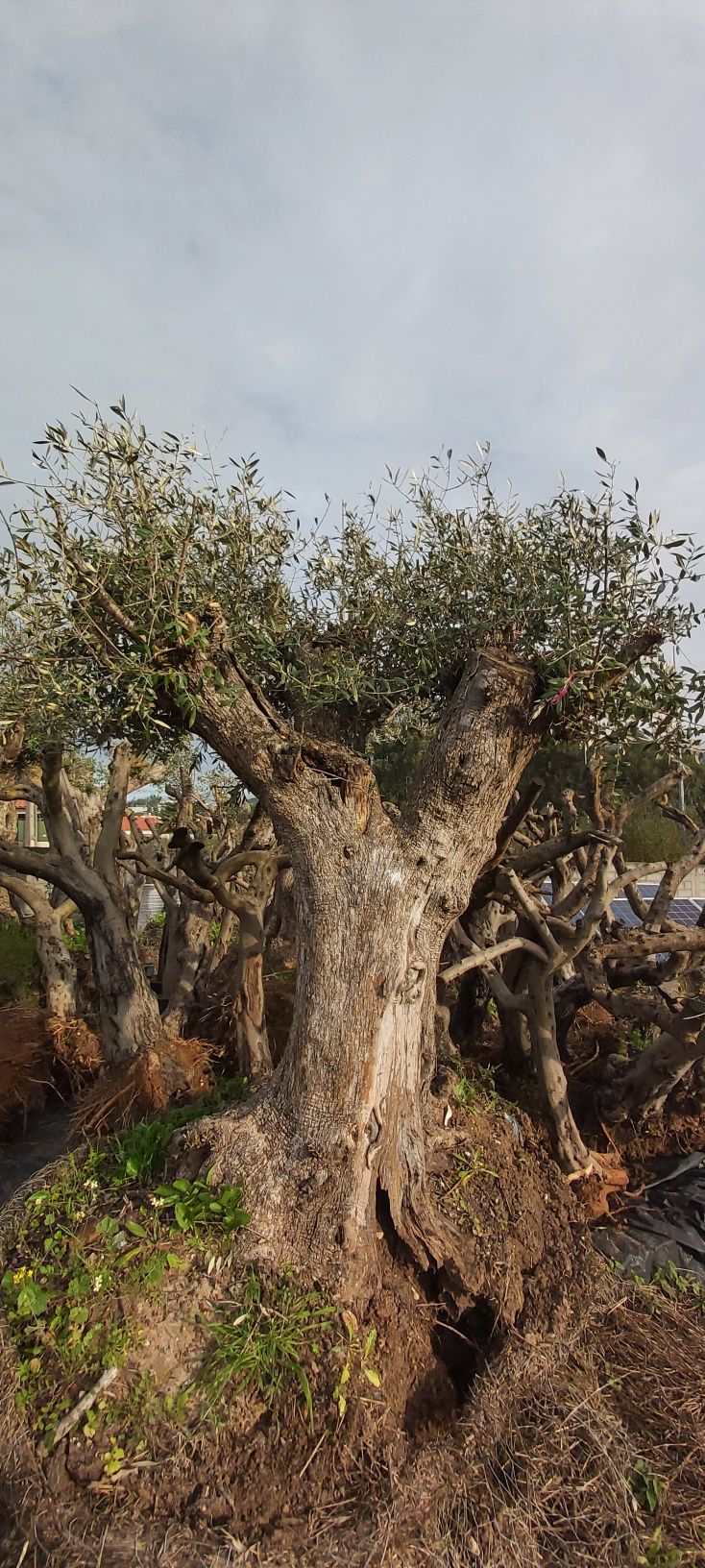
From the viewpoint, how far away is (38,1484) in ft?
11.5

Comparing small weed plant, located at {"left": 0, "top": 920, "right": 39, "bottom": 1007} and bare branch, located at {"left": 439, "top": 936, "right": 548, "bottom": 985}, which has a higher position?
bare branch, located at {"left": 439, "top": 936, "right": 548, "bottom": 985}

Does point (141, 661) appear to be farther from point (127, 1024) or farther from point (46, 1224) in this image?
point (127, 1024)

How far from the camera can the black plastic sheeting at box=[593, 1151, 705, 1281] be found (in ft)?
18.9

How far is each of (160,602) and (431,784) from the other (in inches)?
84.8

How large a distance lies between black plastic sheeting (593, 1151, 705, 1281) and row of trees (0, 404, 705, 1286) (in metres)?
1.78

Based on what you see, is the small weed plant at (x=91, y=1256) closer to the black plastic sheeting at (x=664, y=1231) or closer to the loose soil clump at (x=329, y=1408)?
the loose soil clump at (x=329, y=1408)

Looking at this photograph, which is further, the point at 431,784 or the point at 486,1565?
the point at 431,784

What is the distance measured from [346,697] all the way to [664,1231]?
4792mm

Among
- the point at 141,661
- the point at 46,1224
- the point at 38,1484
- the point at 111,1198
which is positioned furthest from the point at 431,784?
the point at 38,1484

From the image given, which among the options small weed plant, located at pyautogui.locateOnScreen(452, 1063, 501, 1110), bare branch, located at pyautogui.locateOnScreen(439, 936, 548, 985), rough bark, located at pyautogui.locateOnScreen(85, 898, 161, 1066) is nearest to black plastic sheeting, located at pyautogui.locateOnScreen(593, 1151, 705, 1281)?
small weed plant, located at pyautogui.locateOnScreen(452, 1063, 501, 1110)

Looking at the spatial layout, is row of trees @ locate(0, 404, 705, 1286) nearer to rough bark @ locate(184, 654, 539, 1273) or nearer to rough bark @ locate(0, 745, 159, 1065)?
rough bark @ locate(184, 654, 539, 1273)

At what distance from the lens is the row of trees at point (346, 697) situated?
15.6ft

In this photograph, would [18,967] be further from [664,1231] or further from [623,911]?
[664,1231]

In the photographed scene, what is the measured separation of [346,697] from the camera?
5.66m
